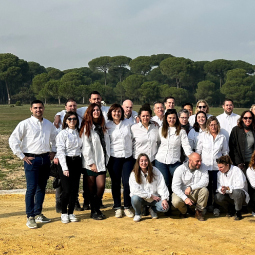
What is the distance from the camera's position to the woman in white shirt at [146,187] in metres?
6.37

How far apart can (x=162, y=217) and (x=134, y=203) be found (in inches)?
26.2

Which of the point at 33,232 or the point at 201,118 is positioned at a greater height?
the point at 201,118

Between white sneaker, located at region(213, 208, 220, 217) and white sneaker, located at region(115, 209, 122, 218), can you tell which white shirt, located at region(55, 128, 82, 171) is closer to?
white sneaker, located at region(115, 209, 122, 218)

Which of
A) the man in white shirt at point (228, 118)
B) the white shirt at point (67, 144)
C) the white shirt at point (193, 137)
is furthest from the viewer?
the man in white shirt at point (228, 118)

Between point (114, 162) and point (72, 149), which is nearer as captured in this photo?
point (72, 149)

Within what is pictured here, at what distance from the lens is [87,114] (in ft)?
20.6

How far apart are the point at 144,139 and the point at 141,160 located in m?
0.46

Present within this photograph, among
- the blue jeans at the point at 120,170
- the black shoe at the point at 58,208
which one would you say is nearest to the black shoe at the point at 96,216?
the blue jeans at the point at 120,170

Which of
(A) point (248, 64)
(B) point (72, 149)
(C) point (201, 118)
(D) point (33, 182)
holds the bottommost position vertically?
(D) point (33, 182)

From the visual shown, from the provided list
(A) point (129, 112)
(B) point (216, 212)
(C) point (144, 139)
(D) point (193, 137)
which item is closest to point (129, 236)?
(C) point (144, 139)

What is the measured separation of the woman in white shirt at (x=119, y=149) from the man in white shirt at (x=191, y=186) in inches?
33.1

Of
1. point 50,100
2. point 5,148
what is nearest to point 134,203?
point 5,148

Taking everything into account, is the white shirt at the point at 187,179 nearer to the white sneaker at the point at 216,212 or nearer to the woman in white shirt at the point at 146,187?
the woman in white shirt at the point at 146,187

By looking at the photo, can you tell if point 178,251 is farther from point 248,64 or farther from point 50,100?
point 248,64
